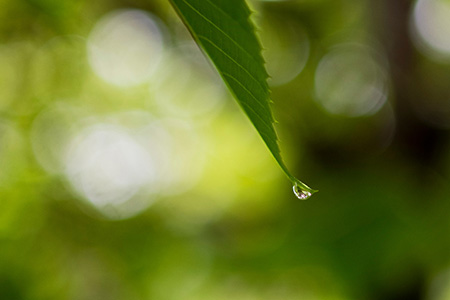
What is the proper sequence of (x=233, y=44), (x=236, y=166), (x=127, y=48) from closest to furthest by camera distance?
1. (x=233, y=44)
2. (x=236, y=166)
3. (x=127, y=48)

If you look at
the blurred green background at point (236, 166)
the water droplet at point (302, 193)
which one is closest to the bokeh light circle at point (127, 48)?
the blurred green background at point (236, 166)

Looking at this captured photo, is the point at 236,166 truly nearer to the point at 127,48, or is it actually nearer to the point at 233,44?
the point at 127,48

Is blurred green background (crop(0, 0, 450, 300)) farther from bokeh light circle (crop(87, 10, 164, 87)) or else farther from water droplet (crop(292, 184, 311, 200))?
water droplet (crop(292, 184, 311, 200))

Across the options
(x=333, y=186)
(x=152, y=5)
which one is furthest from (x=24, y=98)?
(x=333, y=186)

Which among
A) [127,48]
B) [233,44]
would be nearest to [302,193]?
[233,44]

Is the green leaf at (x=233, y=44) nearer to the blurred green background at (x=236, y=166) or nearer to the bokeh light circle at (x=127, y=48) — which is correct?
the blurred green background at (x=236, y=166)

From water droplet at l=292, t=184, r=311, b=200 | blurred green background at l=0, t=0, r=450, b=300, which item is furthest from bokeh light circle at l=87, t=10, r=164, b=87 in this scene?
water droplet at l=292, t=184, r=311, b=200
